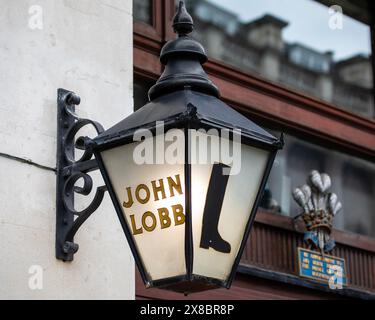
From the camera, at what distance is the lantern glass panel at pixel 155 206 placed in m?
4.77

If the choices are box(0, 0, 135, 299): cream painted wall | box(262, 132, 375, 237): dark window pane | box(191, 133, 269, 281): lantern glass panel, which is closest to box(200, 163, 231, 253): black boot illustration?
box(191, 133, 269, 281): lantern glass panel

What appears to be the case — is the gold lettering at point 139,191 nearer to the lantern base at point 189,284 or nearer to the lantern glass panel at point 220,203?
the lantern glass panel at point 220,203

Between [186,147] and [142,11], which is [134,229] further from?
[142,11]

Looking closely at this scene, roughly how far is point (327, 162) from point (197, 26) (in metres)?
2.15

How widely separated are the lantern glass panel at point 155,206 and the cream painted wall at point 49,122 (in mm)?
892

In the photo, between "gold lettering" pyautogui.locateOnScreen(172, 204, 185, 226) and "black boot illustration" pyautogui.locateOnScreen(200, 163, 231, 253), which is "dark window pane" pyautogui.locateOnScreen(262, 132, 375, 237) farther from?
"gold lettering" pyautogui.locateOnScreen(172, 204, 185, 226)

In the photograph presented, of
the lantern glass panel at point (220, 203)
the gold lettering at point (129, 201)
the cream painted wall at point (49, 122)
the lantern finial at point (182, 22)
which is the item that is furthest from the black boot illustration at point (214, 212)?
the cream painted wall at point (49, 122)

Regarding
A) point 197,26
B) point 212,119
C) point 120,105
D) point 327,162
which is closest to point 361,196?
point 327,162

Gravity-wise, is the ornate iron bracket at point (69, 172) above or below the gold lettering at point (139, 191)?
above

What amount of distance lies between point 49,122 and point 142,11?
5.94 ft

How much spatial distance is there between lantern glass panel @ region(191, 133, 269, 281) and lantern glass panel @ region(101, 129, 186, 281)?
0.24 feet

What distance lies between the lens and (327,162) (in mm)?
8758

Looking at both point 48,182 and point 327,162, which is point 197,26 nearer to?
point 327,162
